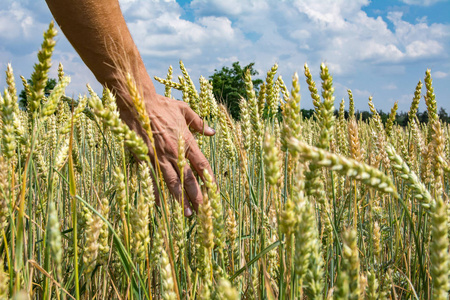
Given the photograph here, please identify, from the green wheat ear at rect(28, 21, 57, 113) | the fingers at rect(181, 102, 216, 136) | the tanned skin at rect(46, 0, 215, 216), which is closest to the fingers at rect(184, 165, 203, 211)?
the tanned skin at rect(46, 0, 215, 216)

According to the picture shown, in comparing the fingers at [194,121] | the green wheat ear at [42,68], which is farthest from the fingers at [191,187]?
the green wheat ear at [42,68]

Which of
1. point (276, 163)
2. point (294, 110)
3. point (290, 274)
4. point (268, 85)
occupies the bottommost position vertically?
point (290, 274)

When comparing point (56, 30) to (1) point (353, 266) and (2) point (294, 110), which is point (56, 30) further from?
(1) point (353, 266)

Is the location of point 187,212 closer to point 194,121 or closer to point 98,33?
point 194,121

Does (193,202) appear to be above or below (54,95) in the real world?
below

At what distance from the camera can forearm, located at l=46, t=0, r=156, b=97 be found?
4.47 feet

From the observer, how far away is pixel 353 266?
0.60 m

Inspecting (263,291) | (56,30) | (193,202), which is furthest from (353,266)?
(193,202)

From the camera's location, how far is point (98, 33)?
1.40 meters

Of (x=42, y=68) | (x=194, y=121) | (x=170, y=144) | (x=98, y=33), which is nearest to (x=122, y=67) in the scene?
(x=98, y=33)

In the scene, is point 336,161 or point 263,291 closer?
point 336,161

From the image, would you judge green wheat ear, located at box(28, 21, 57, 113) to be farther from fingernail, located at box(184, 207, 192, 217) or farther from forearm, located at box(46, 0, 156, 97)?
fingernail, located at box(184, 207, 192, 217)

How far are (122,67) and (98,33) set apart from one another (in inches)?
7.3

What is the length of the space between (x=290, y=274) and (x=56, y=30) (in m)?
0.69
